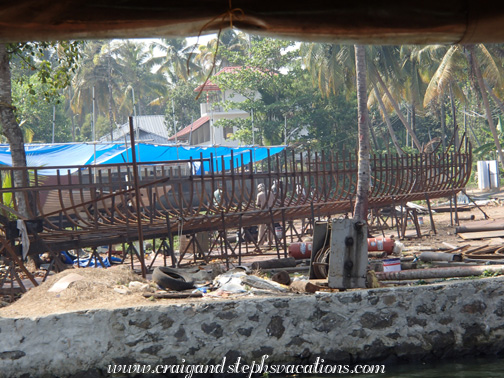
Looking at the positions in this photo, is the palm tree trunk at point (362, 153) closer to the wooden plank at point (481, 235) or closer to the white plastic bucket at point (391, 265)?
the wooden plank at point (481, 235)

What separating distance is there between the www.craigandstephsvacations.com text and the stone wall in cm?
5

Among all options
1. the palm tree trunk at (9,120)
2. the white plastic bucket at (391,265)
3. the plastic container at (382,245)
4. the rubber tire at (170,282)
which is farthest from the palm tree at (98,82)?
the rubber tire at (170,282)

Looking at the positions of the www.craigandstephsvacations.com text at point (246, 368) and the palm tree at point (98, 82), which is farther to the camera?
the palm tree at point (98, 82)

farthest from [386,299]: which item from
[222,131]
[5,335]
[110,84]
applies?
[110,84]

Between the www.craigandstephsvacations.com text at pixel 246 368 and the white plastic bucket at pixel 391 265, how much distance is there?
2.89 m

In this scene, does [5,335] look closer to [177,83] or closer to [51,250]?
[51,250]

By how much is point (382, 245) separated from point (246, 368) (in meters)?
5.86

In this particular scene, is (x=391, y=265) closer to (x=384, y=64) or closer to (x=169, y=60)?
(x=384, y=64)

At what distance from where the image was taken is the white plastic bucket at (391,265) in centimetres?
982

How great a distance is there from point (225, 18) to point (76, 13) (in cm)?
65

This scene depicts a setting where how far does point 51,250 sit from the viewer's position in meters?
10.4

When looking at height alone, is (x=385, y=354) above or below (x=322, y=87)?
below

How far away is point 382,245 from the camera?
12.2m

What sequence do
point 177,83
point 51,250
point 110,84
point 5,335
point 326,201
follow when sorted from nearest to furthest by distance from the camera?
point 5,335 < point 51,250 < point 326,201 < point 110,84 < point 177,83
